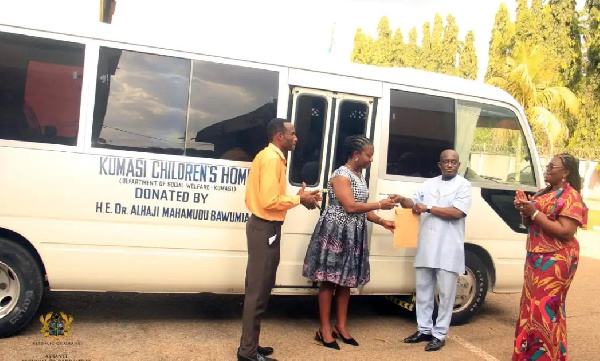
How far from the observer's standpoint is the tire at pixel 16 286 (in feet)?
15.0

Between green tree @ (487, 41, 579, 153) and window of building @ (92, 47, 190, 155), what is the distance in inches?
630

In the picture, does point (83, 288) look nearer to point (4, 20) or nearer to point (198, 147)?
point (198, 147)

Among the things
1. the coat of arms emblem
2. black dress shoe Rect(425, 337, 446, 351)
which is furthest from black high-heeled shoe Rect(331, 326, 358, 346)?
the coat of arms emblem

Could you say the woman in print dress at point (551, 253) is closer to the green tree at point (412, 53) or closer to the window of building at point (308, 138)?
the window of building at point (308, 138)

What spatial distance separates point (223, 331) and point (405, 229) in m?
1.93

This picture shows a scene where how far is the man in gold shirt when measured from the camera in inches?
165

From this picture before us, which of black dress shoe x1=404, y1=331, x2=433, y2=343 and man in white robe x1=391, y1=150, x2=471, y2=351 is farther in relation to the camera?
black dress shoe x1=404, y1=331, x2=433, y2=343

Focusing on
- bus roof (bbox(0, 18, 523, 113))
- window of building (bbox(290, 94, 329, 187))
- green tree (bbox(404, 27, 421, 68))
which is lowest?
window of building (bbox(290, 94, 329, 187))

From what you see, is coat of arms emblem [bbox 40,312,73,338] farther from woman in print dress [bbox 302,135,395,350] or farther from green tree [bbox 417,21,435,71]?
green tree [bbox 417,21,435,71]

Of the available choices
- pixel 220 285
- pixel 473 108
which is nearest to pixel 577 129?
pixel 473 108

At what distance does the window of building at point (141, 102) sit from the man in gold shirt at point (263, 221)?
0.96 metres

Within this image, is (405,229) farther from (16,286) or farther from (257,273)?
(16,286)

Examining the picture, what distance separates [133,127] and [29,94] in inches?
33.0

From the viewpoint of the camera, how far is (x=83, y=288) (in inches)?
188
